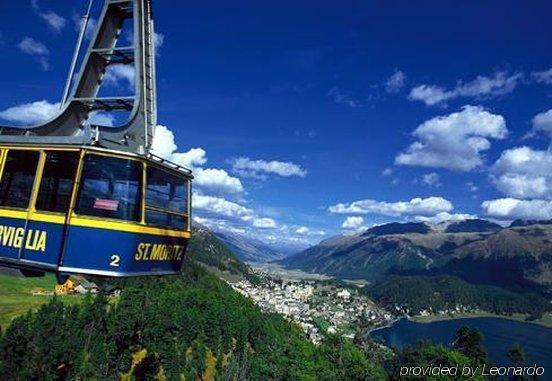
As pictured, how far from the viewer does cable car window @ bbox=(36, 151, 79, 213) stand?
13.1m

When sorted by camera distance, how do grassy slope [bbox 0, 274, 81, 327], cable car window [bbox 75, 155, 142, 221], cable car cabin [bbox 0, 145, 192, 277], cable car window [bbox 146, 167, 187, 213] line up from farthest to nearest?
grassy slope [bbox 0, 274, 81, 327] < cable car window [bbox 146, 167, 187, 213] < cable car window [bbox 75, 155, 142, 221] < cable car cabin [bbox 0, 145, 192, 277]

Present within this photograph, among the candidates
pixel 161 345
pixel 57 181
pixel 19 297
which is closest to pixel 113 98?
pixel 57 181

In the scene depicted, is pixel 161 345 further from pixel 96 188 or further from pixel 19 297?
pixel 96 188

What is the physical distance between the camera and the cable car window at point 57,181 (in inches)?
516

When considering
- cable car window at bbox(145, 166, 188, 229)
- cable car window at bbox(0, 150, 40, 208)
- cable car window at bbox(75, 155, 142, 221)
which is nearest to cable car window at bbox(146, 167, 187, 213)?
cable car window at bbox(145, 166, 188, 229)

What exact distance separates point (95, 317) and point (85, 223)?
92710 millimetres

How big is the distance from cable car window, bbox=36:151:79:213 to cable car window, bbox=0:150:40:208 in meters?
0.48

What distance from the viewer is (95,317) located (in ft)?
315

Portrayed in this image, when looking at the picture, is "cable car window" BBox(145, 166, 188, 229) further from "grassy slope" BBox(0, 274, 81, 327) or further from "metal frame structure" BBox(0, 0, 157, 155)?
"grassy slope" BBox(0, 274, 81, 327)

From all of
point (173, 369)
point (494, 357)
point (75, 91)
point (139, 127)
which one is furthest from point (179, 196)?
point (494, 357)

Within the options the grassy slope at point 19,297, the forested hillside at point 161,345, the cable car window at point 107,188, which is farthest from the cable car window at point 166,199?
the grassy slope at point 19,297

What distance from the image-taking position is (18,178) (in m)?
14.0

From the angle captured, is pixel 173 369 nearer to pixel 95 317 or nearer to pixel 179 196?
pixel 95 317

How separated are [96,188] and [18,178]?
2.92 metres
